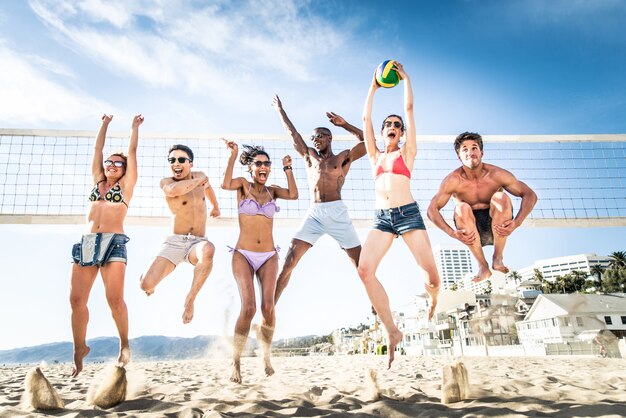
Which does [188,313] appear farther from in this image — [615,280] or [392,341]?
[615,280]

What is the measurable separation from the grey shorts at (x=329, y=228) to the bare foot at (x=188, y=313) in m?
1.36

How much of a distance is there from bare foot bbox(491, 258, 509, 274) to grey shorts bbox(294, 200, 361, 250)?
1480mm

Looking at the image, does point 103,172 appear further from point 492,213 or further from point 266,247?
point 492,213

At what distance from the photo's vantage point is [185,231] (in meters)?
4.53

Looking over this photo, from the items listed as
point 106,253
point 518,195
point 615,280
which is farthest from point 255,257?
point 615,280

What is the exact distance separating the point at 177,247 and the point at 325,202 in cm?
174

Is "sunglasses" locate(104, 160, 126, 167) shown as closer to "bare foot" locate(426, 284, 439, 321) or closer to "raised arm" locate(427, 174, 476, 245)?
"raised arm" locate(427, 174, 476, 245)

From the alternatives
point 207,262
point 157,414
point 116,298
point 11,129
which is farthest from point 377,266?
point 11,129

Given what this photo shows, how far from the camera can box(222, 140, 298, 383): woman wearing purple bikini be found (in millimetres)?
4160

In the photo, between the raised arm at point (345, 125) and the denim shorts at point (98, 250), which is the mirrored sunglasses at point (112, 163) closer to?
the denim shorts at point (98, 250)

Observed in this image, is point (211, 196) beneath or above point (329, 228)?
above

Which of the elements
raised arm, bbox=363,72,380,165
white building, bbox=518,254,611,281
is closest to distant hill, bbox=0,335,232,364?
raised arm, bbox=363,72,380,165

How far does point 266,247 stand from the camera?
445 centimetres

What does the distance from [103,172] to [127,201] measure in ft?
1.48
